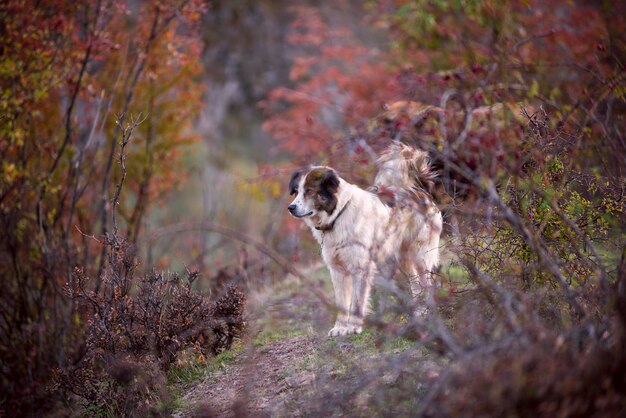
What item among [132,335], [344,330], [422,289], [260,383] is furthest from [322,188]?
[132,335]

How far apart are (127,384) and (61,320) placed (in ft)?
9.28

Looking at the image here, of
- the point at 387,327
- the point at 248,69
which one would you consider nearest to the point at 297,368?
the point at 387,327

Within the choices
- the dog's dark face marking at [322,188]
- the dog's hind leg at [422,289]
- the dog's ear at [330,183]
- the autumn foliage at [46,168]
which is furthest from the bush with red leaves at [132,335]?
the dog's hind leg at [422,289]

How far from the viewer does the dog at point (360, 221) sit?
6.62 metres

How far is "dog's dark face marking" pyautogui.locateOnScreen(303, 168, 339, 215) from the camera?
21.8 ft

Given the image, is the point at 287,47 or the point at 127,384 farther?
the point at 287,47

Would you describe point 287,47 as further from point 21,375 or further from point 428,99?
point 21,375

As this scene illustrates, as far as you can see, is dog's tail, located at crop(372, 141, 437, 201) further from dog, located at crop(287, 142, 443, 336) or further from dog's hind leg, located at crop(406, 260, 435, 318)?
dog's hind leg, located at crop(406, 260, 435, 318)

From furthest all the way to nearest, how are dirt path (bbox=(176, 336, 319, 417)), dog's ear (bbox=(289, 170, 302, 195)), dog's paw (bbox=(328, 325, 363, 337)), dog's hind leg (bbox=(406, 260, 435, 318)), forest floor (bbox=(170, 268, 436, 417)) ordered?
dog's ear (bbox=(289, 170, 302, 195)) < dog's paw (bbox=(328, 325, 363, 337)) < dirt path (bbox=(176, 336, 319, 417)) < forest floor (bbox=(170, 268, 436, 417)) < dog's hind leg (bbox=(406, 260, 435, 318))

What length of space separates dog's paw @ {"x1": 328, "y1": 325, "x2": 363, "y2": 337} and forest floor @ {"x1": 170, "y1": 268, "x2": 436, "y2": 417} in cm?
9

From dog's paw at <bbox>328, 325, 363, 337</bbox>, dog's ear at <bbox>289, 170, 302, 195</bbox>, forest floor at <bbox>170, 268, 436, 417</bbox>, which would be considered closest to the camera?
forest floor at <bbox>170, 268, 436, 417</bbox>

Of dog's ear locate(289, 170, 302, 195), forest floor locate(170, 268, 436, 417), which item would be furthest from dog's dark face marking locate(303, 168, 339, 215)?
forest floor locate(170, 268, 436, 417)

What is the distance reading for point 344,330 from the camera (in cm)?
663

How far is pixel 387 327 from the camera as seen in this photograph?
4.14 meters
